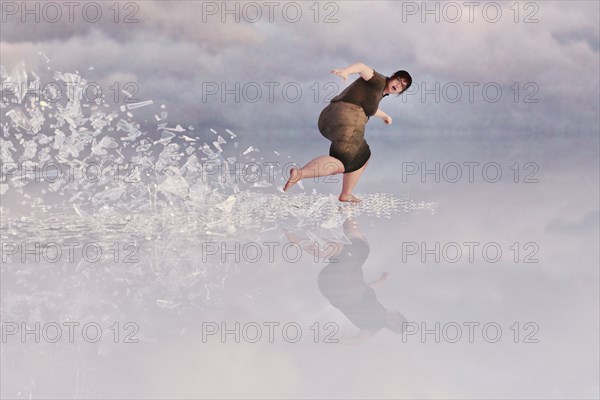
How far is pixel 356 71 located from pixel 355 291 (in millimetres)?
2405

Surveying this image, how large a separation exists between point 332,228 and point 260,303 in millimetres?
1716

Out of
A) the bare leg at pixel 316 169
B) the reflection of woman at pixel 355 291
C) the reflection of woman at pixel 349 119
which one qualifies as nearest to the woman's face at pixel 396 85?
Answer: the reflection of woman at pixel 349 119

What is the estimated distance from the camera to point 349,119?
5199 mm

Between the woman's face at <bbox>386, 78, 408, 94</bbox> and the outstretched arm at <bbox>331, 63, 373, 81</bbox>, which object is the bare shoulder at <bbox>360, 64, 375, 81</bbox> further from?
the woman's face at <bbox>386, 78, 408, 94</bbox>

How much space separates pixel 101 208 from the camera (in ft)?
16.2

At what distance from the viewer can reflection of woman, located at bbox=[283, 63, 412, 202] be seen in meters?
5.15

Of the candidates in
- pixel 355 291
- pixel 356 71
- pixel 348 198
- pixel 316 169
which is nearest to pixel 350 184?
pixel 348 198

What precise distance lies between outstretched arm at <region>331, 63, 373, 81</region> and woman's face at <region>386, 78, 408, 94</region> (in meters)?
0.20

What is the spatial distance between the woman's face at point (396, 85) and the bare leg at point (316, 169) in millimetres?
733

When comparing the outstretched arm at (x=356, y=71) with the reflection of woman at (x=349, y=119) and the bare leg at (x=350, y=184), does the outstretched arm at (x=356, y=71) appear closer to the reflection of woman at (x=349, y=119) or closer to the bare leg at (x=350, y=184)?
the reflection of woman at (x=349, y=119)

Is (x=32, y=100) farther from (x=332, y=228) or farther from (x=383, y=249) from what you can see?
(x=383, y=249)

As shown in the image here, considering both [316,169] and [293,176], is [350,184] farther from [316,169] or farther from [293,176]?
[293,176]

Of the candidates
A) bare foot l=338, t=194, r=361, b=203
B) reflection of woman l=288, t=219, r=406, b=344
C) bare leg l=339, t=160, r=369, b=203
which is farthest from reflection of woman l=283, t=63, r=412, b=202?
reflection of woman l=288, t=219, r=406, b=344

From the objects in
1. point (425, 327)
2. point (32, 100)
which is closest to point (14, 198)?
point (32, 100)
